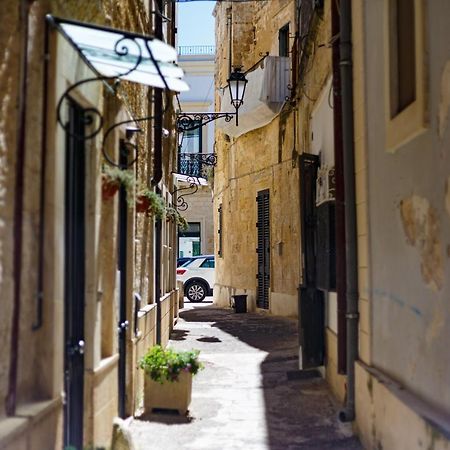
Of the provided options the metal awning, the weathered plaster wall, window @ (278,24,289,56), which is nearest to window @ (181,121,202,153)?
window @ (278,24,289,56)

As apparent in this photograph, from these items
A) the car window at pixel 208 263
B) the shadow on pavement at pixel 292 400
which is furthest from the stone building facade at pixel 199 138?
the shadow on pavement at pixel 292 400

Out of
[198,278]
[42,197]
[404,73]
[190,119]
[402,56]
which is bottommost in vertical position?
[198,278]

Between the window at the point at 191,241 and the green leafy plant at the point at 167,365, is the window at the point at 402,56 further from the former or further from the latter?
the window at the point at 191,241

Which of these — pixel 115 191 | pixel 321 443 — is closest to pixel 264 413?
pixel 321 443

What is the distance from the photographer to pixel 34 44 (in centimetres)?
A: 327

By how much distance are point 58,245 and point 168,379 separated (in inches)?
122

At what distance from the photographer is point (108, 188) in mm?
4727

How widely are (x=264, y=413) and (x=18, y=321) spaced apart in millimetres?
4146

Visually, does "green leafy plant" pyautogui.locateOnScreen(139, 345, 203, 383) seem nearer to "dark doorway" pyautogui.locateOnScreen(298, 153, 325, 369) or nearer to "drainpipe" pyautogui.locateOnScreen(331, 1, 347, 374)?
"drainpipe" pyautogui.locateOnScreen(331, 1, 347, 374)

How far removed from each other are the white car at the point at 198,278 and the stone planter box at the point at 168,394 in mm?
16445

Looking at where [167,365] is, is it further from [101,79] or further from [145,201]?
[101,79]

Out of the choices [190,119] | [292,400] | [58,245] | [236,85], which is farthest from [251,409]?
[236,85]

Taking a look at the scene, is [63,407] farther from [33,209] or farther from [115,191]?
[115,191]

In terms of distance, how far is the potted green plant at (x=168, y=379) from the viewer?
628 centimetres
